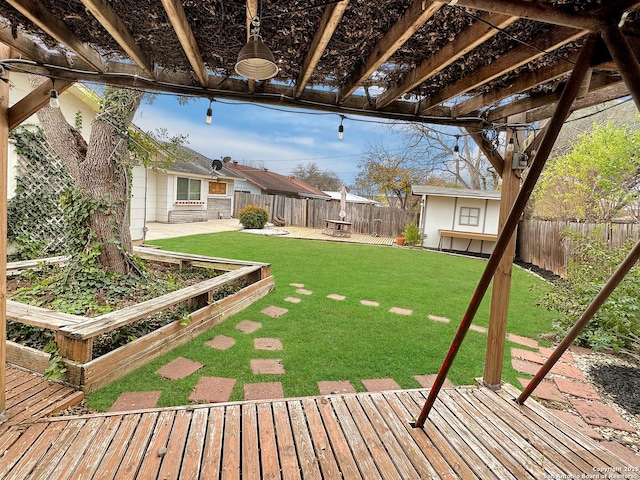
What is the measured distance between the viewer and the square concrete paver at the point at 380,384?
2744 millimetres

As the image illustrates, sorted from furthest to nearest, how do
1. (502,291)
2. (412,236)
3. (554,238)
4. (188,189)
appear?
(188,189), (412,236), (554,238), (502,291)

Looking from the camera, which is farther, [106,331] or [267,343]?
[267,343]

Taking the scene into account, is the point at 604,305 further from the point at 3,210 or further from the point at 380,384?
the point at 3,210

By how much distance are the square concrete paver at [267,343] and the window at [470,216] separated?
35.3 ft

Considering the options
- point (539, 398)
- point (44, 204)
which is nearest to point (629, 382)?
point (539, 398)

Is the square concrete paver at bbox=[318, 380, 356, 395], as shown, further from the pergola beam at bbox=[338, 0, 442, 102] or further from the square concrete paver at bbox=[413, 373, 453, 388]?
the pergola beam at bbox=[338, 0, 442, 102]

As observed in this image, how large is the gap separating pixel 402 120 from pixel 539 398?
268cm


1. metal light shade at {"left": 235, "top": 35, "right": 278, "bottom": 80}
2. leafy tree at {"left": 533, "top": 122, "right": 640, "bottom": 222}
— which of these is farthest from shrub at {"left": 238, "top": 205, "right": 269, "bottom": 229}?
metal light shade at {"left": 235, "top": 35, "right": 278, "bottom": 80}

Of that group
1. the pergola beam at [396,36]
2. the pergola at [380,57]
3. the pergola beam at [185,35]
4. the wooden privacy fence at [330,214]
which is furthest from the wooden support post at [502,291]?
the wooden privacy fence at [330,214]

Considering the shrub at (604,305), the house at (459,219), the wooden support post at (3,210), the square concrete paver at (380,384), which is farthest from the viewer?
the house at (459,219)

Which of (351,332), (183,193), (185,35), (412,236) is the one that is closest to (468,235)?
(412,236)

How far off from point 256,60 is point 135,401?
2453 mm

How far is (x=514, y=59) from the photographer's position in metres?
1.92

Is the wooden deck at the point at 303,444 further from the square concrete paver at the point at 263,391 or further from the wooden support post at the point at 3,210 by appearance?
the wooden support post at the point at 3,210
